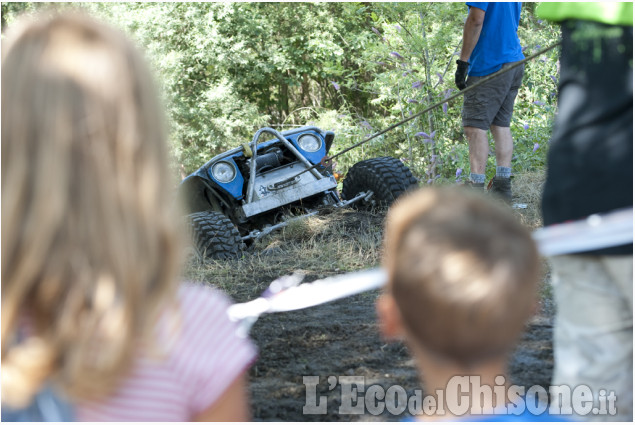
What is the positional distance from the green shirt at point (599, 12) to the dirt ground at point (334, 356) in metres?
1.44

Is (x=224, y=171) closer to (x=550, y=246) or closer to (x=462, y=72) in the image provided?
(x=462, y=72)

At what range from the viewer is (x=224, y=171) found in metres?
6.12

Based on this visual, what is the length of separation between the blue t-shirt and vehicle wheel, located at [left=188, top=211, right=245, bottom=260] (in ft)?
7.13

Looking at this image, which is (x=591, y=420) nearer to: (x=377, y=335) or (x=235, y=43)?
(x=377, y=335)

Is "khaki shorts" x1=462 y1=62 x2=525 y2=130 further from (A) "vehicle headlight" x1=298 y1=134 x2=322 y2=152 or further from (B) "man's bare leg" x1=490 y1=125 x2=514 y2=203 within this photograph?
(A) "vehicle headlight" x1=298 y1=134 x2=322 y2=152

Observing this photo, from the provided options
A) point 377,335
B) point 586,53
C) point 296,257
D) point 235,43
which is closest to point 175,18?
point 235,43

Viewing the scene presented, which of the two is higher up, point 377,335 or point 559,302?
point 377,335

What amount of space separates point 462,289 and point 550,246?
526 mm

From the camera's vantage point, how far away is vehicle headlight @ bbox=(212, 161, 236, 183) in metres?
6.07

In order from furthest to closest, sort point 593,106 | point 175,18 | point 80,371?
point 175,18 → point 593,106 → point 80,371

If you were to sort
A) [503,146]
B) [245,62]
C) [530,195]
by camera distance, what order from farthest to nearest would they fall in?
1. [245,62]
2. [530,195]
3. [503,146]

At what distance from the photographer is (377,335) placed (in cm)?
325

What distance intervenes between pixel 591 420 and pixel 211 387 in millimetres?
1010

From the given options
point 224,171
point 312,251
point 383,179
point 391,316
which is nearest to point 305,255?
point 312,251
